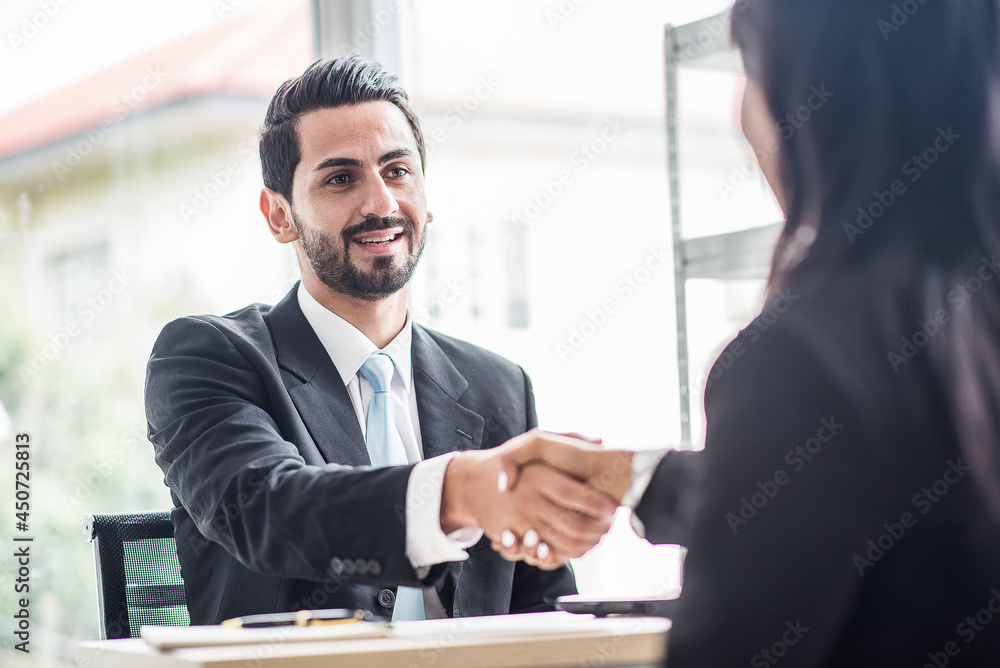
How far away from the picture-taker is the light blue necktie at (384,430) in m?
1.77

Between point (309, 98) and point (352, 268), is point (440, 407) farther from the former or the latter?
point (309, 98)

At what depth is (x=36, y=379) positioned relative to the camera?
8.63 feet

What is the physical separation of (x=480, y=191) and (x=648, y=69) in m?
0.67

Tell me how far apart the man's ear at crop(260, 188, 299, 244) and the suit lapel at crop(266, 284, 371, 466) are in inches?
8.9

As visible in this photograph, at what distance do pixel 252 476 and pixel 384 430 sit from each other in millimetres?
467

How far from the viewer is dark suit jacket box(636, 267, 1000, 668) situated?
78 cm

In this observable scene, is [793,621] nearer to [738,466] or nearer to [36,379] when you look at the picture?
[738,466]

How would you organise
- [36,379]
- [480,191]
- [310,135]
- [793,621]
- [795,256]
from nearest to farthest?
[793,621], [795,256], [310,135], [36,379], [480,191]

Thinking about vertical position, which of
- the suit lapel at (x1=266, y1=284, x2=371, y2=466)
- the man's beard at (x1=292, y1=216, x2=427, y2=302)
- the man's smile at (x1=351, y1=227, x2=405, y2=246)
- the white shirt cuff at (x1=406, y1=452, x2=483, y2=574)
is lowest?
the white shirt cuff at (x1=406, y1=452, x2=483, y2=574)

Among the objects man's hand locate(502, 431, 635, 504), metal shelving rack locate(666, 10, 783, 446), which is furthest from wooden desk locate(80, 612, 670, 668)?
metal shelving rack locate(666, 10, 783, 446)

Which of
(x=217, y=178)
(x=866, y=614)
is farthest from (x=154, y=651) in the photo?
(x=217, y=178)

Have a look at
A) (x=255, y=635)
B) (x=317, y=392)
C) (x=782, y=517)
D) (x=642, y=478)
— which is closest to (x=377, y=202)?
(x=317, y=392)

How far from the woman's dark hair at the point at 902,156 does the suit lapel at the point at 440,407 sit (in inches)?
43.2

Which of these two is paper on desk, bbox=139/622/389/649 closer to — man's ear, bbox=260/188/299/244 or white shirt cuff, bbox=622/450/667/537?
white shirt cuff, bbox=622/450/667/537
